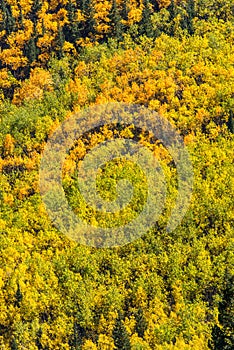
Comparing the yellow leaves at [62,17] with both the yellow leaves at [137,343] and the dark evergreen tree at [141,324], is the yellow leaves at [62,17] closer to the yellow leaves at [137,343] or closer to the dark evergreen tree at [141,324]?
the dark evergreen tree at [141,324]

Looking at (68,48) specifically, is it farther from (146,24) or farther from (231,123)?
(231,123)

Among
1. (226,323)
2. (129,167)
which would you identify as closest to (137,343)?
(226,323)

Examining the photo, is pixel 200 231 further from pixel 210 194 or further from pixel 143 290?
pixel 143 290

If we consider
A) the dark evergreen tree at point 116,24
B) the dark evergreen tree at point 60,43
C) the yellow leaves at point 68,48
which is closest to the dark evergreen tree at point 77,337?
the dark evergreen tree at point 60,43

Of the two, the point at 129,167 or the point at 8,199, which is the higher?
the point at 129,167

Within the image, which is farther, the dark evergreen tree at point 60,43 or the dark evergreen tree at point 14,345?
the dark evergreen tree at point 60,43

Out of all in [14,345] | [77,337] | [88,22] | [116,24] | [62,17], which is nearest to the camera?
[14,345]
